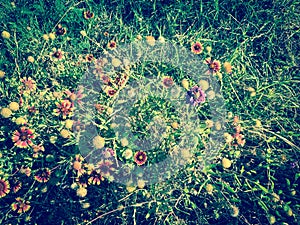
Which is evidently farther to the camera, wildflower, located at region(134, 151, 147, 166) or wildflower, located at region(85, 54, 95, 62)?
wildflower, located at region(85, 54, 95, 62)

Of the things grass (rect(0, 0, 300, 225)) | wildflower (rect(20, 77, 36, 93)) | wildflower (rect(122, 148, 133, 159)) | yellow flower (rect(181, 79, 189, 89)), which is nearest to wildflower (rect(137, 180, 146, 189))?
grass (rect(0, 0, 300, 225))

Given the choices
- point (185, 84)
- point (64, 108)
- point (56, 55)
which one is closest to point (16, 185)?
point (64, 108)

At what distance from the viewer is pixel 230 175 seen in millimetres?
1615

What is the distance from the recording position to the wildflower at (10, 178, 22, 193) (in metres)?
1.52

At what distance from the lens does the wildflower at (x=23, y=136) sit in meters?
1.51

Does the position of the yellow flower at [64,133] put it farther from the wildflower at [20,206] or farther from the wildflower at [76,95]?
the wildflower at [20,206]

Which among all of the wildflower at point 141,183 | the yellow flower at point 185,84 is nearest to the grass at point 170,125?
the wildflower at point 141,183

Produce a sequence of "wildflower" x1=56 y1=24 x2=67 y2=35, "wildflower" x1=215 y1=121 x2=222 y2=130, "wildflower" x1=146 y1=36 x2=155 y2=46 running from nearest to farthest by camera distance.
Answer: "wildflower" x1=215 y1=121 x2=222 y2=130 < "wildflower" x1=146 y1=36 x2=155 y2=46 < "wildflower" x1=56 y1=24 x2=67 y2=35

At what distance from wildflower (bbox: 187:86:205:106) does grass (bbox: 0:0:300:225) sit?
0.04 m

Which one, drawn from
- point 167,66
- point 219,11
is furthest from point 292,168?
point 219,11

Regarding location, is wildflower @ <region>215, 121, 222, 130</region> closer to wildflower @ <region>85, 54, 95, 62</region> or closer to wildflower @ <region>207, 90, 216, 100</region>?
wildflower @ <region>207, 90, 216, 100</region>

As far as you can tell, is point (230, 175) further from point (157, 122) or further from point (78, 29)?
point (78, 29)

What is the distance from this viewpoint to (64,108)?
60.9 inches

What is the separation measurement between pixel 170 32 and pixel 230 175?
0.99m
